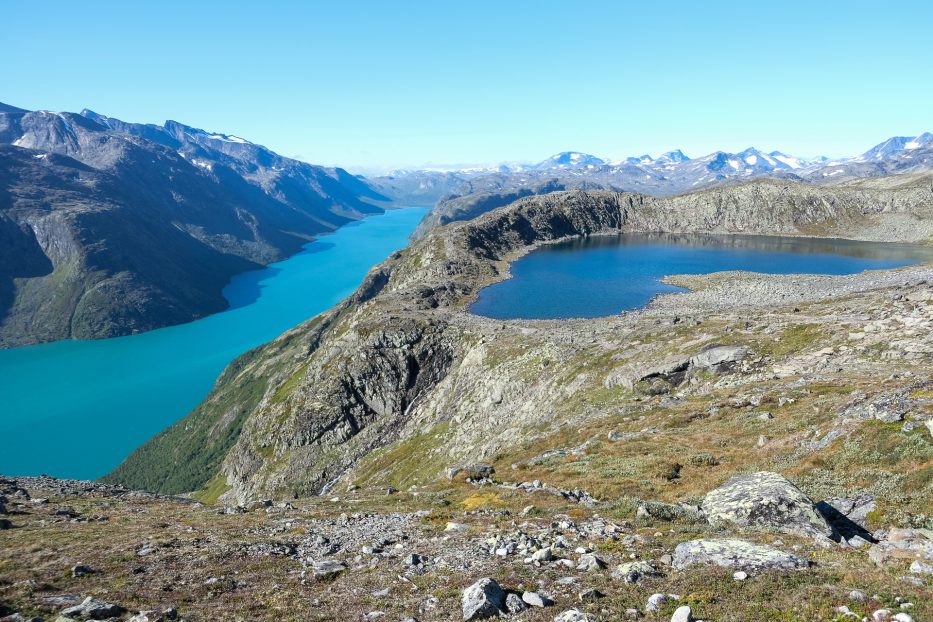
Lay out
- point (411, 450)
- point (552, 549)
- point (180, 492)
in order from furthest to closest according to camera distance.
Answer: point (180, 492), point (411, 450), point (552, 549)

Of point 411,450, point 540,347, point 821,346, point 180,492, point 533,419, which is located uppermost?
point 821,346

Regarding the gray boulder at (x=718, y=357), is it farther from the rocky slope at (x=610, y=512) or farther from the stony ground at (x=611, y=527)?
the stony ground at (x=611, y=527)

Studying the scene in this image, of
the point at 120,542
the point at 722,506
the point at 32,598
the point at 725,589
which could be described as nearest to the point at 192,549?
the point at 120,542

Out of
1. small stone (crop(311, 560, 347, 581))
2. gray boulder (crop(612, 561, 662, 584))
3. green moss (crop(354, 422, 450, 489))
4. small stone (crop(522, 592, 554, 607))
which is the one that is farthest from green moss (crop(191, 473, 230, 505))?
gray boulder (crop(612, 561, 662, 584))

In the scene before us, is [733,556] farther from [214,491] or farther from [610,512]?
[214,491]

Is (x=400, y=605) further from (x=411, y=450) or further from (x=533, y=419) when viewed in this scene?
(x=411, y=450)

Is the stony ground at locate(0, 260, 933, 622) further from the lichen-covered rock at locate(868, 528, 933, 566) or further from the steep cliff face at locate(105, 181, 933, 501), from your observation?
the steep cliff face at locate(105, 181, 933, 501)
